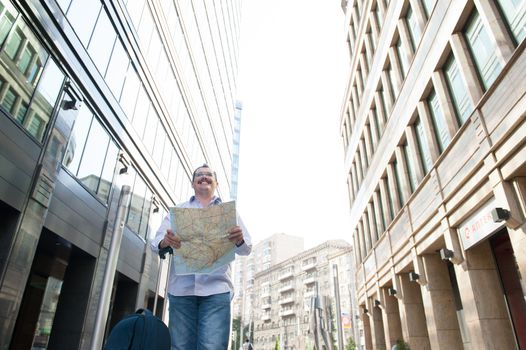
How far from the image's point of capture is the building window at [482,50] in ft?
30.4

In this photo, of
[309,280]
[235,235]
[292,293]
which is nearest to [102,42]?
[235,235]

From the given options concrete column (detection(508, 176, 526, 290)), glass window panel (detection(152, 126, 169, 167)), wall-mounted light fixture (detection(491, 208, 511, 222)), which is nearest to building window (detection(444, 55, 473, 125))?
concrete column (detection(508, 176, 526, 290))

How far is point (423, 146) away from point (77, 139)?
36.7 feet

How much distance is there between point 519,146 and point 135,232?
14.0 m

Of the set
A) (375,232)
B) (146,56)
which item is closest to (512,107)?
(375,232)

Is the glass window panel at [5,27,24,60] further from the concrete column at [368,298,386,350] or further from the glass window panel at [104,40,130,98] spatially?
the concrete column at [368,298,386,350]

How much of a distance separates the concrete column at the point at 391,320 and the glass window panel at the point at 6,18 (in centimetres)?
1718

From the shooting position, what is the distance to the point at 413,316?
→ 48.5 ft

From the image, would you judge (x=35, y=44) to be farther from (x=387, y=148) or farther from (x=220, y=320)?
(x=387, y=148)

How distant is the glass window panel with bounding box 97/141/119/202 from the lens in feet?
44.8

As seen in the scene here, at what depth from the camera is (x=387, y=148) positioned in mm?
17266

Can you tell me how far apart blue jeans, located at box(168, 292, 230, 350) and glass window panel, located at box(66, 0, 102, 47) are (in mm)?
10409

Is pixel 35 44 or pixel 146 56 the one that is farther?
pixel 146 56

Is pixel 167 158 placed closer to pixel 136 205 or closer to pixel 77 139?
pixel 136 205
